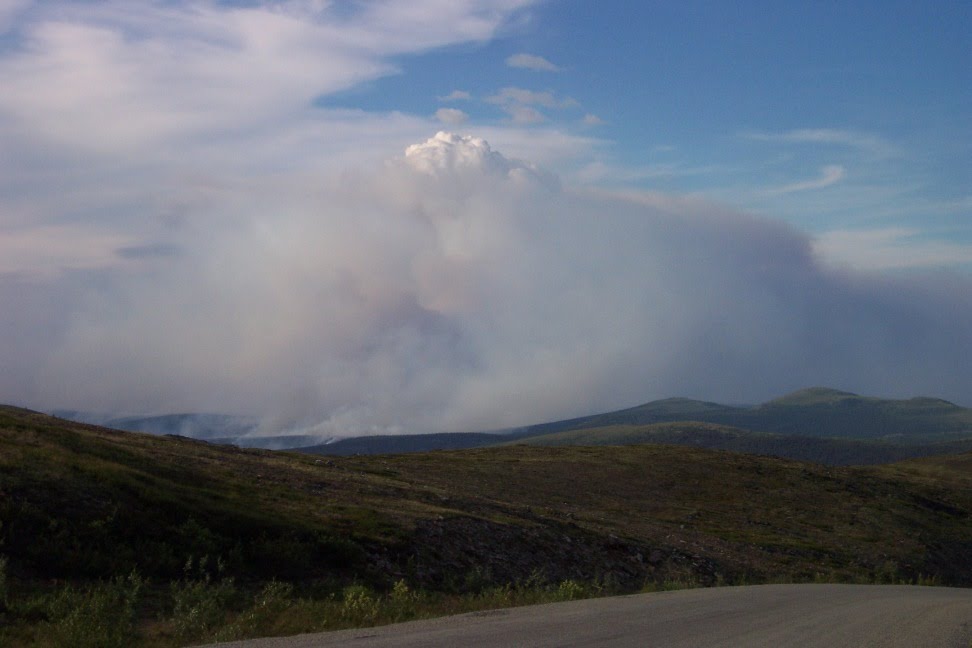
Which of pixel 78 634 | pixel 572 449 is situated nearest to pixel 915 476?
pixel 572 449

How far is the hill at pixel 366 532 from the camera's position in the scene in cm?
1870

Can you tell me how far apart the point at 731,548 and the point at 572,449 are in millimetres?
41482

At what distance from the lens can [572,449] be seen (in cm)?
8506

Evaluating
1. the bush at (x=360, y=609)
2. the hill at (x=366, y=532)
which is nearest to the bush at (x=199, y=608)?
the hill at (x=366, y=532)

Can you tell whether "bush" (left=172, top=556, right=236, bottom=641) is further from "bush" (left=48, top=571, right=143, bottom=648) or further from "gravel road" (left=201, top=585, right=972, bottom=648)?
"gravel road" (left=201, top=585, right=972, bottom=648)

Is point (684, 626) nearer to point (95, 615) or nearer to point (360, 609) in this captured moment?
point (360, 609)

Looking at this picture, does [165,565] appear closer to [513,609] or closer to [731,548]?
[513,609]

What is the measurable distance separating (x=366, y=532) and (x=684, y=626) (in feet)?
48.2

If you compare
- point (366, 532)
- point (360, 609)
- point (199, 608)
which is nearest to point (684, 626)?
point (360, 609)

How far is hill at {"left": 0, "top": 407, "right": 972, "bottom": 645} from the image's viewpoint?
61.4 feet

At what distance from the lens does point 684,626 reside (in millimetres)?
14906

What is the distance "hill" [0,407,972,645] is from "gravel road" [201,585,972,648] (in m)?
2.12

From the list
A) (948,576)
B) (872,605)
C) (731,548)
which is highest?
(872,605)

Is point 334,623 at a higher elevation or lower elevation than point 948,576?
higher
